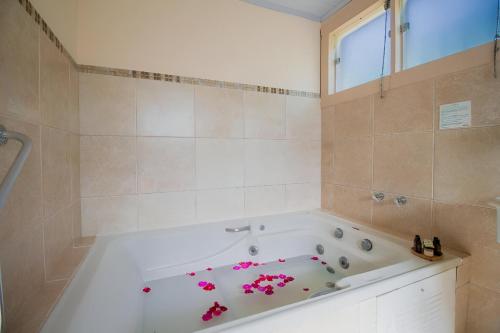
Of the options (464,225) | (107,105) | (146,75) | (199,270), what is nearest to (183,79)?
(146,75)

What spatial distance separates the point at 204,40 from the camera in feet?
5.28

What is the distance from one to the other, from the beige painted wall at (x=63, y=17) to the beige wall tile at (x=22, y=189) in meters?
0.53

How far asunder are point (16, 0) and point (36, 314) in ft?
3.39

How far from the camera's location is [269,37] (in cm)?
183

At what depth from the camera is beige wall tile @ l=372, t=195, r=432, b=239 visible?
4.25 ft

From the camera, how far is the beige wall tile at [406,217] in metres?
1.29

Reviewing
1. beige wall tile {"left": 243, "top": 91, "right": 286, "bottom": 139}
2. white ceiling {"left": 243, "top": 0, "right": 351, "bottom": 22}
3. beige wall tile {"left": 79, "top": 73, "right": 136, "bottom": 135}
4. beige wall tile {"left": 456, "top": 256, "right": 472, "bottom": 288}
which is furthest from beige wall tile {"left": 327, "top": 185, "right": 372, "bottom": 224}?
beige wall tile {"left": 79, "top": 73, "right": 136, "bottom": 135}

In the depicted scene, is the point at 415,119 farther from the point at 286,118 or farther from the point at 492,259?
the point at 286,118

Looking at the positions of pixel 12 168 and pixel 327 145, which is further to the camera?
pixel 327 145

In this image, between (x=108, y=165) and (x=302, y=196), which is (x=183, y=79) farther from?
(x=302, y=196)

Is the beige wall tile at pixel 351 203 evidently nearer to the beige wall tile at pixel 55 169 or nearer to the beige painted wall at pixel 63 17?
the beige wall tile at pixel 55 169

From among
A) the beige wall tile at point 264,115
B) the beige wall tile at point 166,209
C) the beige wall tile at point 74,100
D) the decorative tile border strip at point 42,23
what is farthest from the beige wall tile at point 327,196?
the decorative tile border strip at point 42,23

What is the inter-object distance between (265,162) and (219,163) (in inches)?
15.7

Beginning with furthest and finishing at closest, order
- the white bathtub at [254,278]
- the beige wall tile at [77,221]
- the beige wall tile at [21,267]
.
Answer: the beige wall tile at [77,221], the white bathtub at [254,278], the beige wall tile at [21,267]
